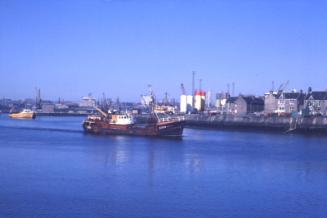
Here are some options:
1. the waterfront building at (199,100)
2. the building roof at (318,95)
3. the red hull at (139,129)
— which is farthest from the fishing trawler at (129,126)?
the waterfront building at (199,100)

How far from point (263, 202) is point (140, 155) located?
825cm

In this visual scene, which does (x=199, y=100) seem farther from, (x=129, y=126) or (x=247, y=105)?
(x=129, y=126)

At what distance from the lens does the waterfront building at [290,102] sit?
4181cm

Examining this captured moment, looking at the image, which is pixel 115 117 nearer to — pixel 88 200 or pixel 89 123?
pixel 89 123

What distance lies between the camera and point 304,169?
1554 centimetres

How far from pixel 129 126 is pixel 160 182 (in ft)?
54.2

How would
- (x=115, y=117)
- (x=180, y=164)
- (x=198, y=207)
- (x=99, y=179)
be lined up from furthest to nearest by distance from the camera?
1. (x=115, y=117)
2. (x=180, y=164)
3. (x=99, y=179)
4. (x=198, y=207)

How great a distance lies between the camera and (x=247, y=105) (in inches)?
1807

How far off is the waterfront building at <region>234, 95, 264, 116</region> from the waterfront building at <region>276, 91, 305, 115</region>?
3187mm

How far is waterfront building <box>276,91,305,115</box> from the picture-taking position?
4181cm

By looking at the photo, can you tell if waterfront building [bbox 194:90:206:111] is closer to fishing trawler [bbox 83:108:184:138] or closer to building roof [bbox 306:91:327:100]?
building roof [bbox 306:91:327:100]

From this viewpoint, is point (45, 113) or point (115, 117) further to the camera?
point (45, 113)

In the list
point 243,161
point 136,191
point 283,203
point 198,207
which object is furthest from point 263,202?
Result: point 243,161

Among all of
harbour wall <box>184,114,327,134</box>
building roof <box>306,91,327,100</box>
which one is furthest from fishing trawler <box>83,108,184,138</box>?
building roof <box>306,91,327,100</box>
